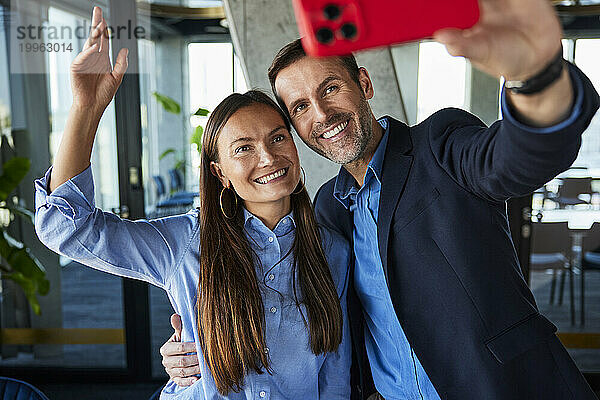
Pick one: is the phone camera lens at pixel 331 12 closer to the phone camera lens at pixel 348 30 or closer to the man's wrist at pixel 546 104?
the phone camera lens at pixel 348 30

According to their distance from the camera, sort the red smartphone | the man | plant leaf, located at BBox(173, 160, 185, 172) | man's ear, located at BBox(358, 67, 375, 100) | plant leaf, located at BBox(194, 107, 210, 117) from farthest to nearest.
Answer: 1. plant leaf, located at BBox(173, 160, 185, 172)
2. plant leaf, located at BBox(194, 107, 210, 117)
3. man's ear, located at BBox(358, 67, 375, 100)
4. the man
5. the red smartphone

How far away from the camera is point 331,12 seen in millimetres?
458

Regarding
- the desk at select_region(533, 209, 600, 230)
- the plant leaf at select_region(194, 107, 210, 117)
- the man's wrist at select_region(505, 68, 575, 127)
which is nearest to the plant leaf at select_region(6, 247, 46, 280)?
the plant leaf at select_region(194, 107, 210, 117)

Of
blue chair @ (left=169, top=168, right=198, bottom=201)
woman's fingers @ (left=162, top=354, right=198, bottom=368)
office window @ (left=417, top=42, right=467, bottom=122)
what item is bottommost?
woman's fingers @ (left=162, top=354, right=198, bottom=368)

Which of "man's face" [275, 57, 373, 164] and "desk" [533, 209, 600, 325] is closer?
"man's face" [275, 57, 373, 164]

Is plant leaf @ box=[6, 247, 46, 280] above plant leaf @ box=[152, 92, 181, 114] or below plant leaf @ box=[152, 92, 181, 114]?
below

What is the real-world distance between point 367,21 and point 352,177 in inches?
47.3

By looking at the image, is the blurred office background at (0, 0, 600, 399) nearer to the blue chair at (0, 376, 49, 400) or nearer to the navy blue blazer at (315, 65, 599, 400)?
the blue chair at (0, 376, 49, 400)

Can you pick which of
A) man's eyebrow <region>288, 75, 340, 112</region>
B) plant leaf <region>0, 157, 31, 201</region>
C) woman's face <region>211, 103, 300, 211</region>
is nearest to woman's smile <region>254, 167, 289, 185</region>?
woman's face <region>211, 103, 300, 211</region>

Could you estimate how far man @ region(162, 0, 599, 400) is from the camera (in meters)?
1.25

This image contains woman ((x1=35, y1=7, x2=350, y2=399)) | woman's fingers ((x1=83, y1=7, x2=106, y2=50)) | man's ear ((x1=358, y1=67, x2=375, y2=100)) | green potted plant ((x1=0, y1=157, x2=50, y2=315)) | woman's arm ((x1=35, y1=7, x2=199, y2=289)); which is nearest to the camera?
woman's fingers ((x1=83, y1=7, x2=106, y2=50))

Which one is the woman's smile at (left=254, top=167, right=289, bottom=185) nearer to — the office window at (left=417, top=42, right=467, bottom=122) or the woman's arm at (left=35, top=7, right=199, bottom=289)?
the woman's arm at (left=35, top=7, right=199, bottom=289)

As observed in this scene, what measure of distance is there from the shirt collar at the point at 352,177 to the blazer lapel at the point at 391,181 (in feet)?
0.10

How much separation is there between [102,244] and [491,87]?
9.44 ft
